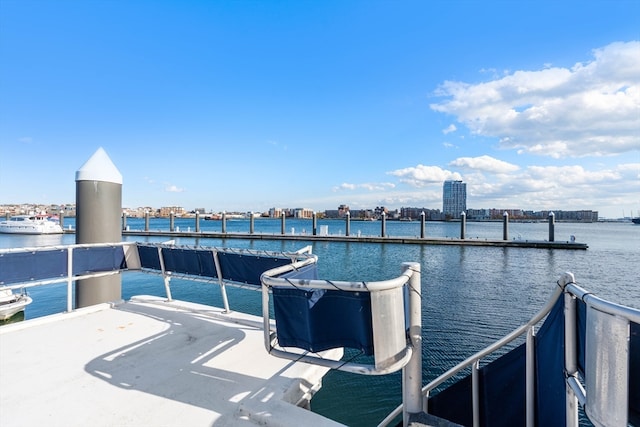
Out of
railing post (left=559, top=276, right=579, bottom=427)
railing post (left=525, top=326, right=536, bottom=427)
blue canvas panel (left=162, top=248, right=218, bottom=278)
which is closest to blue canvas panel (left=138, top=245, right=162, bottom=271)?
blue canvas panel (left=162, top=248, right=218, bottom=278)

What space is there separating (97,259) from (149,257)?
0.75m

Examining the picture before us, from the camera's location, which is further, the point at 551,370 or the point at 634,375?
the point at 551,370

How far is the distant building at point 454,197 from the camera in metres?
104

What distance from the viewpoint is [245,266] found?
14.2 feet

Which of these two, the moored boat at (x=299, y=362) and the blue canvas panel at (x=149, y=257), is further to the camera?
the blue canvas panel at (x=149, y=257)

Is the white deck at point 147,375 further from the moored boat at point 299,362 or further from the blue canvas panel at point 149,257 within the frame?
the blue canvas panel at point 149,257

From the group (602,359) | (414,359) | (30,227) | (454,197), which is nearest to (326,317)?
(414,359)

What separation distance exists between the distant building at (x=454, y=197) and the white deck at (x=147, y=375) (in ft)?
355

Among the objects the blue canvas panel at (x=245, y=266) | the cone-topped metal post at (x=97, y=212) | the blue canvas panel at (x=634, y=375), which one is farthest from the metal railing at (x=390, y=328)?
the cone-topped metal post at (x=97, y=212)

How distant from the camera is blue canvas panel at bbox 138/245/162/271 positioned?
17.0 feet

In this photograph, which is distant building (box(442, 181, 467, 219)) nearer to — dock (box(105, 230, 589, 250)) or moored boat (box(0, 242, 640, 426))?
dock (box(105, 230, 589, 250))

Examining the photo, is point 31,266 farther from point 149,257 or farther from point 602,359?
point 602,359

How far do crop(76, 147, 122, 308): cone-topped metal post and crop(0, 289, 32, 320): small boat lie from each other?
489cm

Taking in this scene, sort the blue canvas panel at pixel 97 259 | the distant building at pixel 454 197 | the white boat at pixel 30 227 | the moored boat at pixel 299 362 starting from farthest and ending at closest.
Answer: the distant building at pixel 454 197
the white boat at pixel 30 227
the blue canvas panel at pixel 97 259
the moored boat at pixel 299 362
